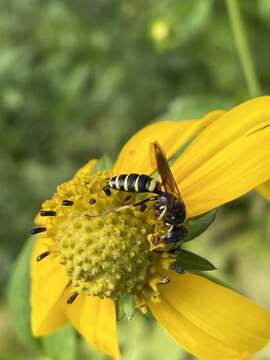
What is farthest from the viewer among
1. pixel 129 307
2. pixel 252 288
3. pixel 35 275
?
pixel 252 288

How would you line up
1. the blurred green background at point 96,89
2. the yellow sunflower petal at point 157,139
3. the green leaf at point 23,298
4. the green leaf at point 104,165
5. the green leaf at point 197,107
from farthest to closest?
the blurred green background at point 96,89
the green leaf at point 197,107
the green leaf at point 23,298
the green leaf at point 104,165
the yellow sunflower petal at point 157,139

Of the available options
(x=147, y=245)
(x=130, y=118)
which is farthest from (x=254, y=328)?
(x=130, y=118)

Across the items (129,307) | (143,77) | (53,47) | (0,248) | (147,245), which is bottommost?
(129,307)

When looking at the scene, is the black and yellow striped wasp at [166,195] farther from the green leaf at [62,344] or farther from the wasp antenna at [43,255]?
the green leaf at [62,344]

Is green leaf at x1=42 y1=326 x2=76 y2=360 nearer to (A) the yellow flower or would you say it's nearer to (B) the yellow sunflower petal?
(A) the yellow flower

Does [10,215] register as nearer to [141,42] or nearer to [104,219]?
[141,42]

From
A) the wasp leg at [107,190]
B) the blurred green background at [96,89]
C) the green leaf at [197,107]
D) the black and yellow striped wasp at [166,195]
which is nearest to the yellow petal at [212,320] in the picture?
the black and yellow striped wasp at [166,195]
